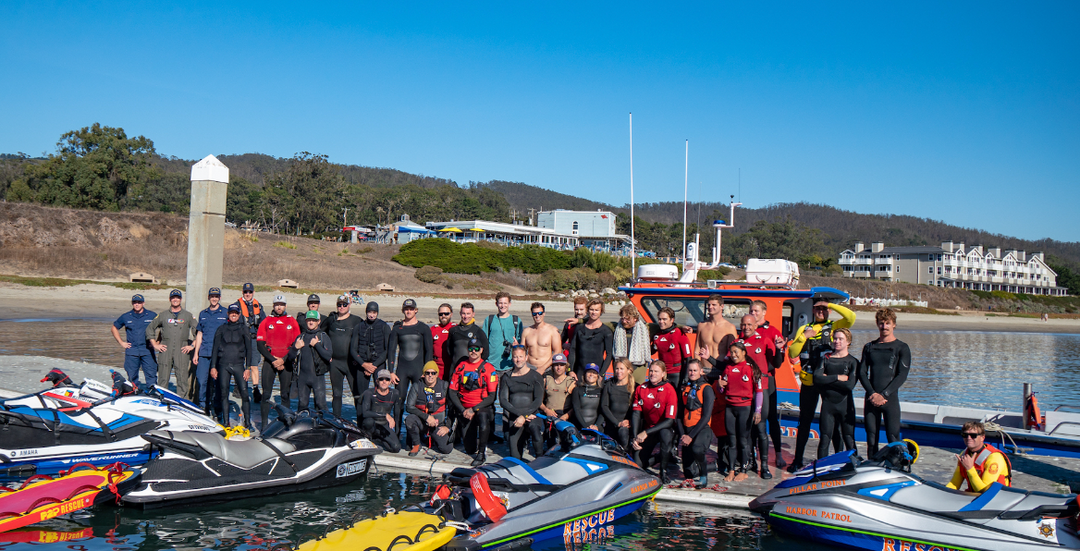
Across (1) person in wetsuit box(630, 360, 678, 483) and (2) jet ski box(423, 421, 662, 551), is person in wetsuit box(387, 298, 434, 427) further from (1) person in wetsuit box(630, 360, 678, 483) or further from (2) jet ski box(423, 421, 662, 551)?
(1) person in wetsuit box(630, 360, 678, 483)

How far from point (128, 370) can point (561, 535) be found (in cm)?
712

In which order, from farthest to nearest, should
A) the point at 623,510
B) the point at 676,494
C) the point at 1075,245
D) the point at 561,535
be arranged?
the point at 1075,245, the point at 676,494, the point at 623,510, the point at 561,535

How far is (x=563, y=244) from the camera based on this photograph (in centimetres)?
7831

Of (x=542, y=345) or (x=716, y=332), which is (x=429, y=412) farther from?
(x=716, y=332)

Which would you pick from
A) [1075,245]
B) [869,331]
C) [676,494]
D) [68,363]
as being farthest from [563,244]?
[1075,245]

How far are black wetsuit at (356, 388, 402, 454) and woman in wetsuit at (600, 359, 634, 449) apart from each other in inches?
96.4

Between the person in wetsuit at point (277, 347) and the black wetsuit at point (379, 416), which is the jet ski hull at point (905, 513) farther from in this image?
the person in wetsuit at point (277, 347)

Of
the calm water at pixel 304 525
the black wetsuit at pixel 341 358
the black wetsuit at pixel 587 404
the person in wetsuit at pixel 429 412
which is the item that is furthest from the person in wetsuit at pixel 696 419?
the black wetsuit at pixel 341 358

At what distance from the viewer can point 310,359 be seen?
884cm

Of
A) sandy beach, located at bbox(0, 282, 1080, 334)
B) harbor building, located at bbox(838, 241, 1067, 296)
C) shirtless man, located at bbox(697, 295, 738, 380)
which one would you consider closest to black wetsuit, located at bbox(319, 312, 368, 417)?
shirtless man, located at bbox(697, 295, 738, 380)

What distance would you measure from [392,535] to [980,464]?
15.5ft

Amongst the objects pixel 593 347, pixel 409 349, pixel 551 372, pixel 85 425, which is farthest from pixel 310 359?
pixel 593 347

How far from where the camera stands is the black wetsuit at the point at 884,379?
23.2ft

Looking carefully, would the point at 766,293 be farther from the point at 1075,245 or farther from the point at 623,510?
the point at 1075,245
